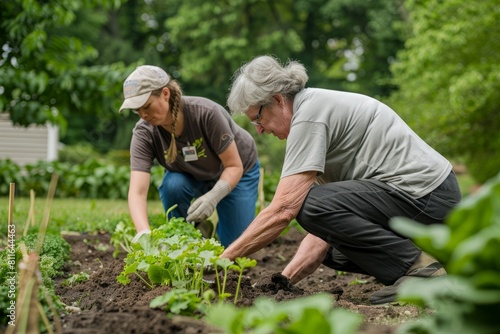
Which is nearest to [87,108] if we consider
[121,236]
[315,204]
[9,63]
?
[9,63]

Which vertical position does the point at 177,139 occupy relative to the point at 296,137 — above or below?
below

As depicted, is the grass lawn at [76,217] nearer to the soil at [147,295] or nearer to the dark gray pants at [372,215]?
the soil at [147,295]

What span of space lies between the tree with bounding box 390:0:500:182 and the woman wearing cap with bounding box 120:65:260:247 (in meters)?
6.76

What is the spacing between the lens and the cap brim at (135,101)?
3.73 metres

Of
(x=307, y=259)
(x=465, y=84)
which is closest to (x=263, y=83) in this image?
(x=307, y=259)

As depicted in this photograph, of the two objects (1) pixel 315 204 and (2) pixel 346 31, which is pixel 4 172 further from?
(2) pixel 346 31

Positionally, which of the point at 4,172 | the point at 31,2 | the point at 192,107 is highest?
the point at 31,2

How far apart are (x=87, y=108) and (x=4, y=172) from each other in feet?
6.61

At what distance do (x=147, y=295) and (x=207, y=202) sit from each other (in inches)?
53.1

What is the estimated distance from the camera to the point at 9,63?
7.52 metres

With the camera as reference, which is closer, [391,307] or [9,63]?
[391,307]

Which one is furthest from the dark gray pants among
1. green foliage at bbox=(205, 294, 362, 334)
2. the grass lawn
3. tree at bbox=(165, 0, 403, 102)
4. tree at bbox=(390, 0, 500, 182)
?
tree at bbox=(165, 0, 403, 102)

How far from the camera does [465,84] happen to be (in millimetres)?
11438

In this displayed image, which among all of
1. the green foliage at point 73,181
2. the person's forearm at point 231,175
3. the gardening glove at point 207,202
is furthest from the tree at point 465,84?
the gardening glove at point 207,202
